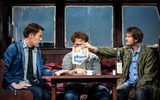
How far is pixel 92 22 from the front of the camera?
7809 millimetres

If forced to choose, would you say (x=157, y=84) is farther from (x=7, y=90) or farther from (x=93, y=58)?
Result: (x=7, y=90)

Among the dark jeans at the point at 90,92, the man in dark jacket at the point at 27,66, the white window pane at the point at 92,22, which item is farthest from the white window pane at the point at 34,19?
the dark jeans at the point at 90,92

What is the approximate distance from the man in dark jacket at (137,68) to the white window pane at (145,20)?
1086 millimetres

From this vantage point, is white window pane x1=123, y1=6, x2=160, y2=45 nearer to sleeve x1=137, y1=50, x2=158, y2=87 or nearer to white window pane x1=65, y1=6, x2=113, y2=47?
white window pane x1=65, y1=6, x2=113, y2=47

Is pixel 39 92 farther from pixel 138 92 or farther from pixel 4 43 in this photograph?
pixel 4 43

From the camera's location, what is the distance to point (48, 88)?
6.52 m

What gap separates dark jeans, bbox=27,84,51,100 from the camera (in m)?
5.90

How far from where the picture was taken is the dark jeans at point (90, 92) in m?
6.00

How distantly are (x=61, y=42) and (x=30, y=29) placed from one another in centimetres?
166

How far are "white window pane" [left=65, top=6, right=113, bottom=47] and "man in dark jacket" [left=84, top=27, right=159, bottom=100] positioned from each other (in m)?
0.96

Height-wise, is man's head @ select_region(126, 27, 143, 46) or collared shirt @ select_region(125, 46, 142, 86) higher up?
man's head @ select_region(126, 27, 143, 46)

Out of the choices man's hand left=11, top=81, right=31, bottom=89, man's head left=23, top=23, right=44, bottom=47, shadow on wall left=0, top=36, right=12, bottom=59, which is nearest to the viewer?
man's hand left=11, top=81, right=31, bottom=89

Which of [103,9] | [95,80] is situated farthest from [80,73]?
[103,9]

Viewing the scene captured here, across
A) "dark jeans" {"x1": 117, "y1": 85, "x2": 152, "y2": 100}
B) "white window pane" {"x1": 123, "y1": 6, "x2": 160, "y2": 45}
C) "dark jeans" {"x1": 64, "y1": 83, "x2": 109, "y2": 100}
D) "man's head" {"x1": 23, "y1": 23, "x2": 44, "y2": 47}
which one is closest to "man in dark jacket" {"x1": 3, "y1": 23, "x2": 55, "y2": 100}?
"man's head" {"x1": 23, "y1": 23, "x2": 44, "y2": 47}
